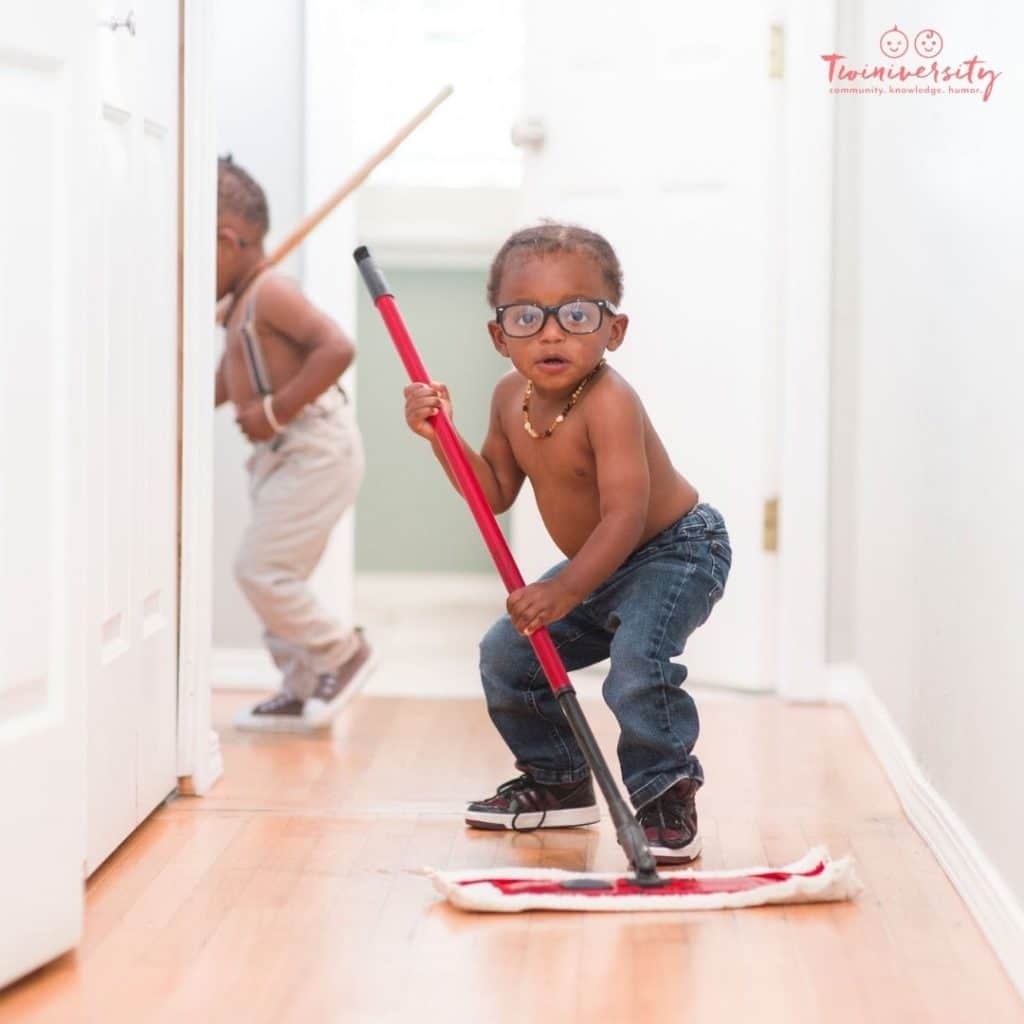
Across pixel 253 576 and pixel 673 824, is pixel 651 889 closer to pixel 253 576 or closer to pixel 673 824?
pixel 673 824

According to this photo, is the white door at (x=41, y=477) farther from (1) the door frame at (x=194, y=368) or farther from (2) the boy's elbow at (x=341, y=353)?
(2) the boy's elbow at (x=341, y=353)

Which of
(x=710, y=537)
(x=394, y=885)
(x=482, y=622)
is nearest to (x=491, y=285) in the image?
(x=710, y=537)

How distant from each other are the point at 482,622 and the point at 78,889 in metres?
→ 2.22

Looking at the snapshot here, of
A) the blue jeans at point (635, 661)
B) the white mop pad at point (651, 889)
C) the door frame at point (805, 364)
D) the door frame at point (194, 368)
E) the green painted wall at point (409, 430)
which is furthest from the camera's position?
the green painted wall at point (409, 430)

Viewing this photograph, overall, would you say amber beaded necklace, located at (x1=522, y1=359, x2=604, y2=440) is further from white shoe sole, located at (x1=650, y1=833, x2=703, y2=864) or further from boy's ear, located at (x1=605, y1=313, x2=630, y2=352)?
white shoe sole, located at (x1=650, y1=833, x2=703, y2=864)

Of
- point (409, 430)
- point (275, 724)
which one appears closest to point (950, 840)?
point (275, 724)

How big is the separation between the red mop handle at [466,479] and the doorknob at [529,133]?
112 cm

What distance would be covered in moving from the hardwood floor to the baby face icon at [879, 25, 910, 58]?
1.07 metres

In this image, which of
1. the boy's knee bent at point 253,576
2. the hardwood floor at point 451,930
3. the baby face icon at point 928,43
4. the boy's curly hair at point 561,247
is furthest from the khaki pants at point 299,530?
the baby face icon at point 928,43

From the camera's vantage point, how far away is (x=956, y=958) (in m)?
1.54

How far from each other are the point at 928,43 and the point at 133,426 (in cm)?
117

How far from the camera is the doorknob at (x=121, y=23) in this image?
1767 millimetres

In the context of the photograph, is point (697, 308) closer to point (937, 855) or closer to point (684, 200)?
point (684, 200)

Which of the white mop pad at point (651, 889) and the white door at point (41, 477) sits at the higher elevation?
the white door at point (41, 477)
